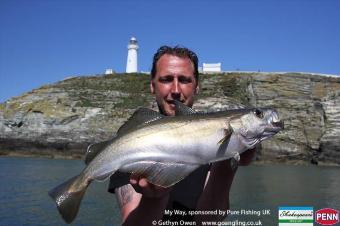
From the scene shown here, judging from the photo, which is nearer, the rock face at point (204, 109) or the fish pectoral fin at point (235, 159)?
the fish pectoral fin at point (235, 159)

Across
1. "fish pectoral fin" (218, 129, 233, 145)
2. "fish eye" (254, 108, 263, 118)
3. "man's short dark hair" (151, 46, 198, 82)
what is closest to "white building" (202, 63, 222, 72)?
"man's short dark hair" (151, 46, 198, 82)

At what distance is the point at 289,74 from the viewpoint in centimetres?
7862

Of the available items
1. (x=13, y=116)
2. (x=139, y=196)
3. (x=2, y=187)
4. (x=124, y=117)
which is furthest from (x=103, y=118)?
(x=139, y=196)

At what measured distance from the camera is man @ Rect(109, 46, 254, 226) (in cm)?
382

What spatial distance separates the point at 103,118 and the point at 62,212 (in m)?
69.7

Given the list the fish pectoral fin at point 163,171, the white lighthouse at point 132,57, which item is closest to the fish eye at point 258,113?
the fish pectoral fin at point 163,171

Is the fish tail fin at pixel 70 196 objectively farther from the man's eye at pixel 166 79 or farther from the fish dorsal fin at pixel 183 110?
the man's eye at pixel 166 79

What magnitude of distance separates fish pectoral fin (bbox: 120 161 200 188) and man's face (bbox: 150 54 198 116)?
3.55ft

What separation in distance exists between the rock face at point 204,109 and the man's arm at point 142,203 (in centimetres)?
6147

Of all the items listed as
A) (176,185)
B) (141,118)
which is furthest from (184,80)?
(176,185)

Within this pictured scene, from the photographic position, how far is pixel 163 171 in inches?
139

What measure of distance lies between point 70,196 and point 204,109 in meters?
66.5

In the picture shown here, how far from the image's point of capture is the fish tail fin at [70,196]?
3.61m

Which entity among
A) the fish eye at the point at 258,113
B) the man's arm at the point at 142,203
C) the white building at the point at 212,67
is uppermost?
the white building at the point at 212,67
